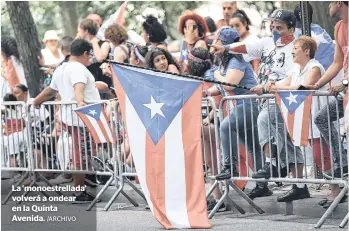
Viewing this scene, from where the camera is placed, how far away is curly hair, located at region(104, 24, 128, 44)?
52.4 ft

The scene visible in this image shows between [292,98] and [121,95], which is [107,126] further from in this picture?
[292,98]

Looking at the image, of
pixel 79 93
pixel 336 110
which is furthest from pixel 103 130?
pixel 336 110

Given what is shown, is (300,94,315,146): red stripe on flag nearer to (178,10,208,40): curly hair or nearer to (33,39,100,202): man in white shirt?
(33,39,100,202): man in white shirt

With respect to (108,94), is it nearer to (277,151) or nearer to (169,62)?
(169,62)

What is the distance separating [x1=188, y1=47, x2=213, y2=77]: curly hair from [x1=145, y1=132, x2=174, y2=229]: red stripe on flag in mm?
2075

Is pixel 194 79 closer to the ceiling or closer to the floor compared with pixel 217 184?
closer to the ceiling

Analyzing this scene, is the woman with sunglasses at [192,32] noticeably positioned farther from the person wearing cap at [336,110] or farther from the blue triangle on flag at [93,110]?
the person wearing cap at [336,110]

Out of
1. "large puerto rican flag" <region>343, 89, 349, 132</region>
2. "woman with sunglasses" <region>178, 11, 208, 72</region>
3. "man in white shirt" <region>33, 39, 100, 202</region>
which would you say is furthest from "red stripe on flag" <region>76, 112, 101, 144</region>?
"large puerto rican flag" <region>343, 89, 349, 132</region>

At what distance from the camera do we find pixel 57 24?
108 ft

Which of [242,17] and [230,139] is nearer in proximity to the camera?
[230,139]

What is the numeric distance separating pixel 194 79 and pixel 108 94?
182 inches

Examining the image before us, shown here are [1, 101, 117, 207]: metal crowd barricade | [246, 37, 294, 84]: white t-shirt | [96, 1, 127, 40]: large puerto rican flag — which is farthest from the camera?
[96, 1, 127, 40]: large puerto rican flag

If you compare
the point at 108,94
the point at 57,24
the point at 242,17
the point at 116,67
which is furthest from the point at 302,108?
the point at 57,24

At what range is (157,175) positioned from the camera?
11.4m
